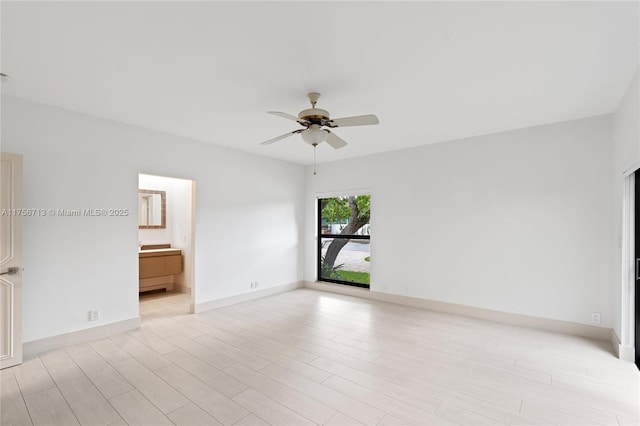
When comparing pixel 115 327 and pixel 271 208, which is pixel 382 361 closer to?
pixel 115 327

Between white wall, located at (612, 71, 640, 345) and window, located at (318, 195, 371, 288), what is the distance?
342cm

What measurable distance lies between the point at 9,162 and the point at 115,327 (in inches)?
84.5

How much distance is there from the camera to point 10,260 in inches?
116

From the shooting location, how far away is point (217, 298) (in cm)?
498

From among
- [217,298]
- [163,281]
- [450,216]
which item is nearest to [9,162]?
[217,298]

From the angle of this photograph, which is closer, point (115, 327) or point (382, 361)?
point (382, 361)

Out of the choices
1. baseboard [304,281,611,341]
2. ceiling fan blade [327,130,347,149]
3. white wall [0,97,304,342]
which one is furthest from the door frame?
white wall [0,97,304,342]

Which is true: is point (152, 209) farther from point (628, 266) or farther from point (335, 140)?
point (628, 266)

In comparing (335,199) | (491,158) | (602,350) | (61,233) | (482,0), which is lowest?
(602,350)

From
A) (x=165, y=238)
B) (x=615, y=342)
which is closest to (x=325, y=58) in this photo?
(x=615, y=342)

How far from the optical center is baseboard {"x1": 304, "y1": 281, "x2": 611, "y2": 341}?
3.70 metres

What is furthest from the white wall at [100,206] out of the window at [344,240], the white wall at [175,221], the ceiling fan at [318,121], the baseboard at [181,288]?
the ceiling fan at [318,121]

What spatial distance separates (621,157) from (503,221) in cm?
145

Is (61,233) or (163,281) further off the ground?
(61,233)
